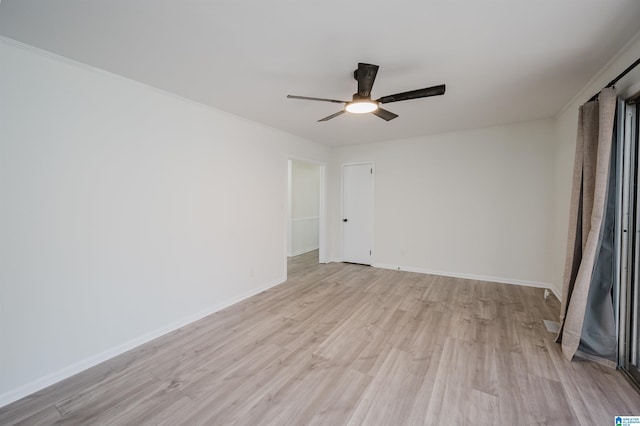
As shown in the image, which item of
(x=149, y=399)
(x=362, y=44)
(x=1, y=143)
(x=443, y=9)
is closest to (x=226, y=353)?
(x=149, y=399)

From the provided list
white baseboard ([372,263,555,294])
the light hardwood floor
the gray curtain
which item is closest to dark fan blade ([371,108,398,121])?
the gray curtain

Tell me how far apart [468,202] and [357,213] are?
6.69 feet

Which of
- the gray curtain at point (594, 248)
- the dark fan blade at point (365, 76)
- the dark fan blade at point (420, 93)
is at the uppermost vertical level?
the dark fan blade at point (365, 76)

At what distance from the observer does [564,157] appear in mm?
3309

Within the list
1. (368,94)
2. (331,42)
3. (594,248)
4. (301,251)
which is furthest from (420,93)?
(301,251)

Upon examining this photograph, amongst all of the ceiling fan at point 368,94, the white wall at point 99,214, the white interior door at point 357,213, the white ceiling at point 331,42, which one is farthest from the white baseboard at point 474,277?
the ceiling fan at point 368,94

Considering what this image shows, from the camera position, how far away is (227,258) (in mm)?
3350

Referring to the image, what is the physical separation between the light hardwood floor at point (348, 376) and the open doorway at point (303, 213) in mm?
3089

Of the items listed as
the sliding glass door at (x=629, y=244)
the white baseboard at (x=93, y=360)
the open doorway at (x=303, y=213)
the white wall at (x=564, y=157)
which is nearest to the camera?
the white baseboard at (x=93, y=360)

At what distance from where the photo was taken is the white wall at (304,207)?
6.41 meters

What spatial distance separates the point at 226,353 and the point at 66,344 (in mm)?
1206

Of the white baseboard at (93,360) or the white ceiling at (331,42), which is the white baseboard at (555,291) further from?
the white baseboard at (93,360)

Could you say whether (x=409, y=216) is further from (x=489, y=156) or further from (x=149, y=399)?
(x=149, y=399)

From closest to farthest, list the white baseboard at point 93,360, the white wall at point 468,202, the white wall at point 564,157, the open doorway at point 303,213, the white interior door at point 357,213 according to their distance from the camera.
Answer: the white baseboard at point 93,360, the white wall at point 564,157, the white wall at point 468,202, the white interior door at point 357,213, the open doorway at point 303,213
